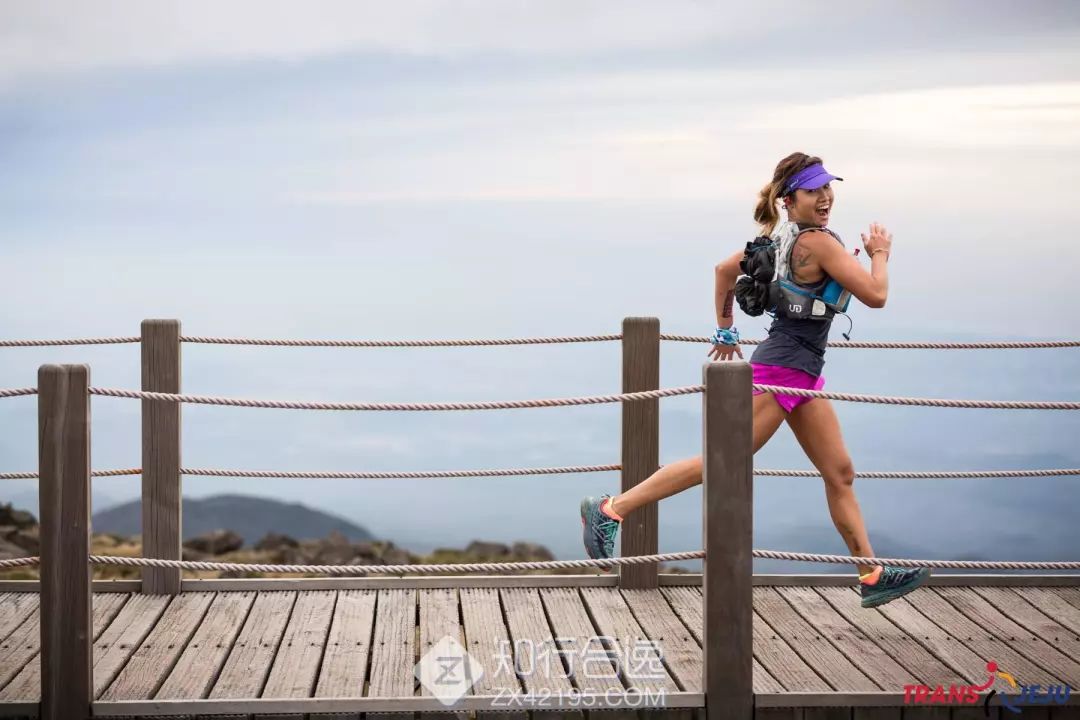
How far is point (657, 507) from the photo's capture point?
4582 millimetres

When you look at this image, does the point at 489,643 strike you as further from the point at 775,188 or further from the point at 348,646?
the point at 775,188

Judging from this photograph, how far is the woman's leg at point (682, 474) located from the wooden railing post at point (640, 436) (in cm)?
65

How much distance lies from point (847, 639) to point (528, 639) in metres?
1.03

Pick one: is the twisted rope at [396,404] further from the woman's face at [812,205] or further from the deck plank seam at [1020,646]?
the deck plank seam at [1020,646]

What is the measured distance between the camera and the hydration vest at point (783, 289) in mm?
3723

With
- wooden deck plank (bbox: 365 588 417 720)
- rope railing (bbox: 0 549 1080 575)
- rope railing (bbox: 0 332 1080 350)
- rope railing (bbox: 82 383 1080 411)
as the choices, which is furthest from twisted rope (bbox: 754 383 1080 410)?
wooden deck plank (bbox: 365 588 417 720)

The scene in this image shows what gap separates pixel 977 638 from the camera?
407cm

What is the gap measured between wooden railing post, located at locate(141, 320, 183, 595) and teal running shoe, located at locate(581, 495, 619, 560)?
158 cm

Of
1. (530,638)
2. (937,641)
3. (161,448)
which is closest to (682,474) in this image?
(530,638)

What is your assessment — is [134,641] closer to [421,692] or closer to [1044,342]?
[421,692]

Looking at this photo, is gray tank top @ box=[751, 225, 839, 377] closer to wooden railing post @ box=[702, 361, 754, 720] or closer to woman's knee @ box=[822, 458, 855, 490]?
woman's knee @ box=[822, 458, 855, 490]

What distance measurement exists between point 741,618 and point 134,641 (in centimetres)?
198

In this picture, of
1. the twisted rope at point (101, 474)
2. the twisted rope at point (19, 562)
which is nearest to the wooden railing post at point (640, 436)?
the twisted rope at point (101, 474)

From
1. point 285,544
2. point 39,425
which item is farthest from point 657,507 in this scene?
point 285,544
